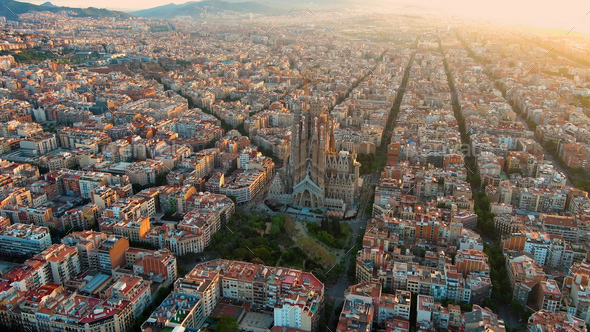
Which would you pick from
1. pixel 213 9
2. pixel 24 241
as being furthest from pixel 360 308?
pixel 213 9

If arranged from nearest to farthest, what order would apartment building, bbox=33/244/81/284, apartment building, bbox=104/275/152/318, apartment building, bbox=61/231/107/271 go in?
apartment building, bbox=104/275/152/318 < apartment building, bbox=33/244/81/284 < apartment building, bbox=61/231/107/271

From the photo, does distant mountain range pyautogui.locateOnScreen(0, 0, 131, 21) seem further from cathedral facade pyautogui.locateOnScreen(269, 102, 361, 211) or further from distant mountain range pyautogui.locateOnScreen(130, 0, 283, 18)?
cathedral facade pyautogui.locateOnScreen(269, 102, 361, 211)

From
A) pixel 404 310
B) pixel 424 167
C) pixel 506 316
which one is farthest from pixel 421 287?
pixel 424 167

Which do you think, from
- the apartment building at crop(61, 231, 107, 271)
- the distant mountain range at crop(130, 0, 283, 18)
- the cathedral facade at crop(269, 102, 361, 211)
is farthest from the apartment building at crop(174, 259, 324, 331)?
the distant mountain range at crop(130, 0, 283, 18)

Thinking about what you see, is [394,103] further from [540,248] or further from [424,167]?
[540,248]

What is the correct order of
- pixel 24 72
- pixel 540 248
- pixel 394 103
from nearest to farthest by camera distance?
pixel 540 248, pixel 394 103, pixel 24 72

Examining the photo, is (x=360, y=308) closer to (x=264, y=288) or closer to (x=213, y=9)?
(x=264, y=288)
